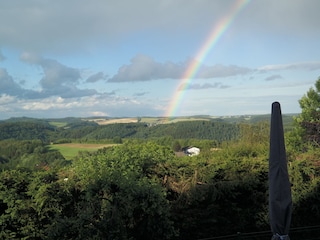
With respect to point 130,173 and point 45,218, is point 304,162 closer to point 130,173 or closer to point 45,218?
point 130,173

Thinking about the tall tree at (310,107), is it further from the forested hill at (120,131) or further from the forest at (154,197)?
the forest at (154,197)

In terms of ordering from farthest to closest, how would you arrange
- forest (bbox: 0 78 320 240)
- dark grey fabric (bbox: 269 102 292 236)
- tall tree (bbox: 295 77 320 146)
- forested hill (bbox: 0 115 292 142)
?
1. forested hill (bbox: 0 115 292 142)
2. tall tree (bbox: 295 77 320 146)
3. forest (bbox: 0 78 320 240)
4. dark grey fabric (bbox: 269 102 292 236)

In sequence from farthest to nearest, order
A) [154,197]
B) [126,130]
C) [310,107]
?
[126,130], [310,107], [154,197]

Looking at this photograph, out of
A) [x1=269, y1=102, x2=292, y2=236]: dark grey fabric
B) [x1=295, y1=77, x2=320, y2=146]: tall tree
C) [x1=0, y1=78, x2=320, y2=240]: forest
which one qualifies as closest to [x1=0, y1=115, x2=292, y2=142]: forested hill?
[x1=295, y1=77, x2=320, y2=146]: tall tree

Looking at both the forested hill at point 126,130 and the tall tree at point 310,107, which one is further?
the forested hill at point 126,130

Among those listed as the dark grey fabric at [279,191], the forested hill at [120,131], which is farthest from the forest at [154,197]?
the forested hill at [120,131]

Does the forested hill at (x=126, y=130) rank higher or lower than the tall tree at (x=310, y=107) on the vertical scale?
lower

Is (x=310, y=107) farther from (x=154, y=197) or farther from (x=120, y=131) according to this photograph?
(x=120, y=131)

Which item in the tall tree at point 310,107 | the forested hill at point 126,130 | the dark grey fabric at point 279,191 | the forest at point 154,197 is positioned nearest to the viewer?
the dark grey fabric at point 279,191

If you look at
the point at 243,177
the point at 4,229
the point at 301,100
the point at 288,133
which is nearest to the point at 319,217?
the point at 243,177

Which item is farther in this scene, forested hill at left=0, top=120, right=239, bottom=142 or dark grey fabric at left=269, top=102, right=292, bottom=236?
forested hill at left=0, top=120, right=239, bottom=142

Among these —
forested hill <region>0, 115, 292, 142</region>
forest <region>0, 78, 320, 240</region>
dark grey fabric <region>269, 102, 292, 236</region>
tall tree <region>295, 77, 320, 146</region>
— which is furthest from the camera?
forested hill <region>0, 115, 292, 142</region>

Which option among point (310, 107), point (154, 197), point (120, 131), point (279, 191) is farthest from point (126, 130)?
point (279, 191)

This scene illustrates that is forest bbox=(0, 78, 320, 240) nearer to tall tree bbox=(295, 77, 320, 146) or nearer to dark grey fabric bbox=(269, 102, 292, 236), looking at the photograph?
dark grey fabric bbox=(269, 102, 292, 236)
